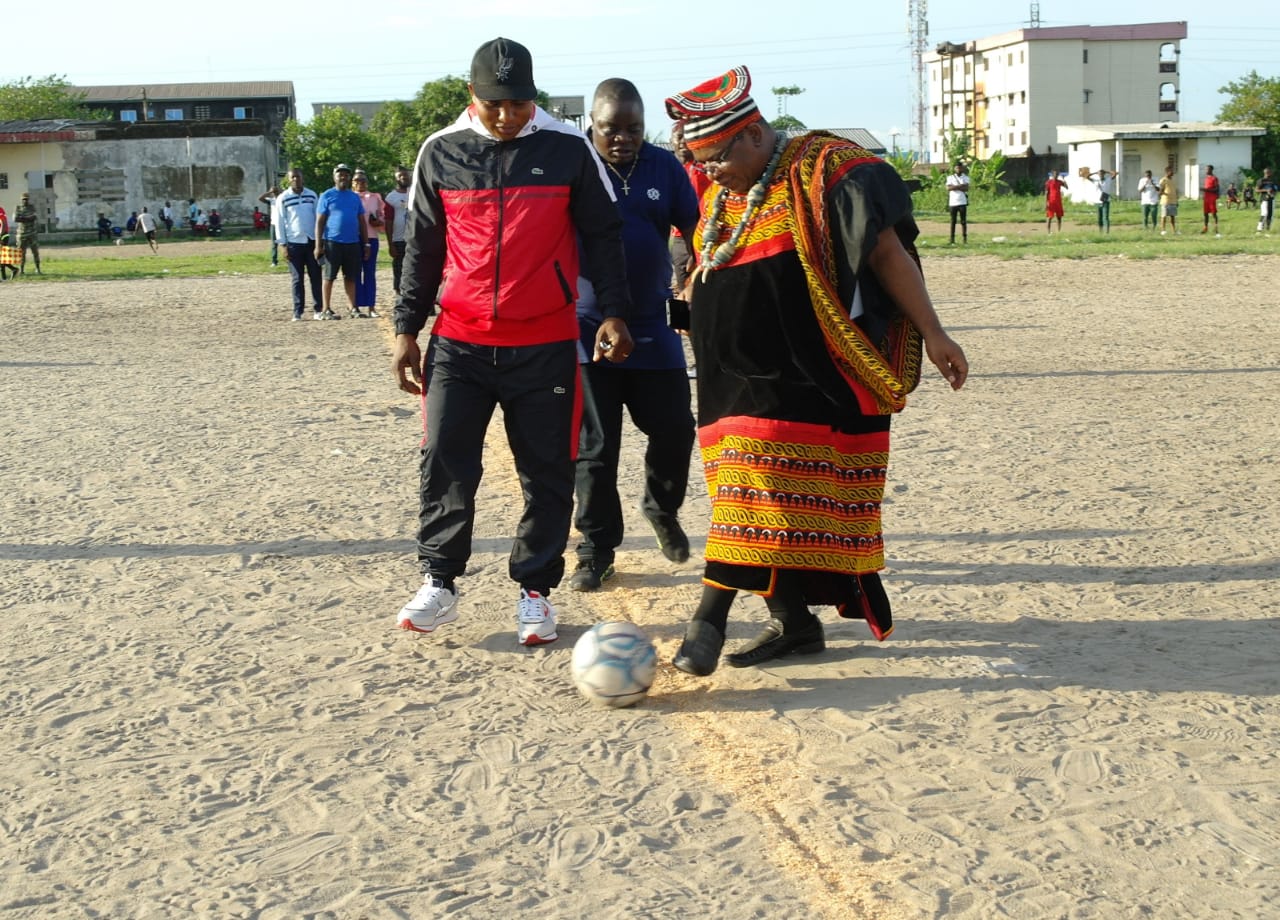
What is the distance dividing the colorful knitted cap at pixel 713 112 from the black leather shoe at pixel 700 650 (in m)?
1.55

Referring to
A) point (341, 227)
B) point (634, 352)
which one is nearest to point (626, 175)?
point (634, 352)

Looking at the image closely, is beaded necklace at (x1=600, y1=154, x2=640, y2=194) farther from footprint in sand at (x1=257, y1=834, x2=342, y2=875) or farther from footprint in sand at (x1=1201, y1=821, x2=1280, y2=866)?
footprint in sand at (x1=1201, y1=821, x2=1280, y2=866)

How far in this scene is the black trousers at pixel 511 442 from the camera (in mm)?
5238

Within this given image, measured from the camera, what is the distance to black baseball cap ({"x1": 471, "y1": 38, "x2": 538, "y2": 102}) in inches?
195

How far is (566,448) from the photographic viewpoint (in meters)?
5.34

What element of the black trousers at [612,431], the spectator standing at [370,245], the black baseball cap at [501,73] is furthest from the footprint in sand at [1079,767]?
the spectator standing at [370,245]

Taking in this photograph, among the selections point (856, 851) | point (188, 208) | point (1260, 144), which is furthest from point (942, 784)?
point (1260, 144)

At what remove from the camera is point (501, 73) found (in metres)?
4.94

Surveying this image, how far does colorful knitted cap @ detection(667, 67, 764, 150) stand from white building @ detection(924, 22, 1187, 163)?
96.9 m

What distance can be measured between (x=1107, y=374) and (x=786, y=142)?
25.9ft

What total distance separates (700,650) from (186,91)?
124m

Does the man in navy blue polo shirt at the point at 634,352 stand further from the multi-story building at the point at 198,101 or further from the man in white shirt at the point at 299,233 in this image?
the multi-story building at the point at 198,101

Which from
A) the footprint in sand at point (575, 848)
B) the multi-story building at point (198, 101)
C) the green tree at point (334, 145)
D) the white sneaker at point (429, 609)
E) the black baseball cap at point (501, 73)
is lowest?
the footprint in sand at point (575, 848)

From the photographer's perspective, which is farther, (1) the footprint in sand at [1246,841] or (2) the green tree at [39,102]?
(2) the green tree at [39,102]
